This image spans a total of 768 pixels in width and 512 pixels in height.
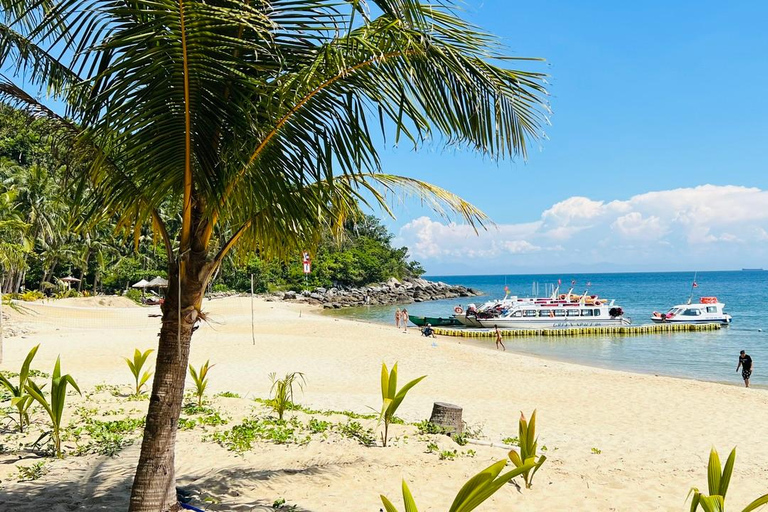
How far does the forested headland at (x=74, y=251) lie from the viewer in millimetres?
4891

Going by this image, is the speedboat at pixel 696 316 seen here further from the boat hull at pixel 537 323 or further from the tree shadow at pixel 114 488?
the tree shadow at pixel 114 488

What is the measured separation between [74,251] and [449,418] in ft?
125

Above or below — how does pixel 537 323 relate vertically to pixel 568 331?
above

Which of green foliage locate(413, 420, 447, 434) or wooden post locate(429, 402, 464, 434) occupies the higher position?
wooden post locate(429, 402, 464, 434)

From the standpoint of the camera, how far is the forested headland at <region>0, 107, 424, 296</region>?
Answer: 4.89m

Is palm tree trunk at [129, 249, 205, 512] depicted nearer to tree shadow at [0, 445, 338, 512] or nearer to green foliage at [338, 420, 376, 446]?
tree shadow at [0, 445, 338, 512]

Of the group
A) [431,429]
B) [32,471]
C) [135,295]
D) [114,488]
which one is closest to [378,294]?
[135,295]

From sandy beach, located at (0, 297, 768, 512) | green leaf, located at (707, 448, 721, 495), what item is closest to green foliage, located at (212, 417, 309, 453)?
sandy beach, located at (0, 297, 768, 512)

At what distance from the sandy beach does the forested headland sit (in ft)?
6.38

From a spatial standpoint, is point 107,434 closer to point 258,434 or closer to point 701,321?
point 258,434

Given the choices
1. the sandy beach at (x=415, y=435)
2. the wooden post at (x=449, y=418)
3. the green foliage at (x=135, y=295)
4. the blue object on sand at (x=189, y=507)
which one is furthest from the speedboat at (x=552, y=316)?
the blue object on sand at (x=189, y=507)

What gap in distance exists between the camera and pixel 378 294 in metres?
59.8

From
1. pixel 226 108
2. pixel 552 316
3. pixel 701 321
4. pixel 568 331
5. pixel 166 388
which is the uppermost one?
pixel 226 108

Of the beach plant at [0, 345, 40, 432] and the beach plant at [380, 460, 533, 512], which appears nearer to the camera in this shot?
the beach plant at [380, 460, 533, 512]
